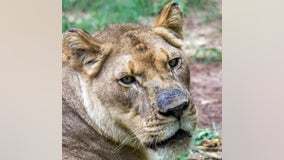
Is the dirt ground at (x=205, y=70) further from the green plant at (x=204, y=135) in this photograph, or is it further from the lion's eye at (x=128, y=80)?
the lion's eye at (x=128, y=80)

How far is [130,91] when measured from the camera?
249 centimetres

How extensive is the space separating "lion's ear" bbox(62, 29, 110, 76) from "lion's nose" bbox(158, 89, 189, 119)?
38cm

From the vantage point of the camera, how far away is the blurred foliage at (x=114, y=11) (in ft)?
8.79

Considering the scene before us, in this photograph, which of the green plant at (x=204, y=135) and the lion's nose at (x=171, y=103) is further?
the green plant at (x=204, y=135)

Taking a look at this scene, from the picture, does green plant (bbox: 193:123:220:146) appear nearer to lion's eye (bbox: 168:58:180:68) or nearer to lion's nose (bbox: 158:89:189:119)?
lion's nose (bbox: 158:89:189:119)

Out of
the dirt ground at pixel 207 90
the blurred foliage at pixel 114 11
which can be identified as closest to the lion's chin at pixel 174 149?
the dirt ground at pixel 207 90

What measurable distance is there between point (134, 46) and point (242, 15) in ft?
1.80

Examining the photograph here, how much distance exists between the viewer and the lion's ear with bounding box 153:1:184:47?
262 cm

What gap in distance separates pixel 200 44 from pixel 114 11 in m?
0.48

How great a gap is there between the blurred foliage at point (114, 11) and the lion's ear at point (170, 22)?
1.7 inches

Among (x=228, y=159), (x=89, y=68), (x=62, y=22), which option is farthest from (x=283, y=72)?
(x=62, y=22)

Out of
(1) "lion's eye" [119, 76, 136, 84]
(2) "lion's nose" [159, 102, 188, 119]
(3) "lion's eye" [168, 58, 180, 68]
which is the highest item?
(3) "lion's eye" [168, 58, 180, 68]

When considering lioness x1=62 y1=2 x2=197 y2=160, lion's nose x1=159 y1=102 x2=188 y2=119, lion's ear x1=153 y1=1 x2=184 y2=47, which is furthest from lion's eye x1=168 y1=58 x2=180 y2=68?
lion's nose x1=159 y1=102 x2=188 y2=119

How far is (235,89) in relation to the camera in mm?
2594
